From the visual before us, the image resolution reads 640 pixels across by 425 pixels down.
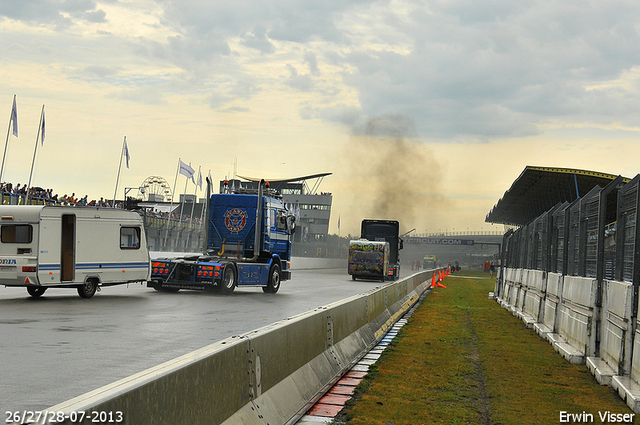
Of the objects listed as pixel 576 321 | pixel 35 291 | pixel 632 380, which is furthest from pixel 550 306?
pixel 35 291

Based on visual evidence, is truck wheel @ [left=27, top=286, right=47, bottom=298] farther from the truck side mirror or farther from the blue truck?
the truck side mirror

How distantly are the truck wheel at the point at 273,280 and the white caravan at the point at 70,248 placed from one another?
16.3 ft

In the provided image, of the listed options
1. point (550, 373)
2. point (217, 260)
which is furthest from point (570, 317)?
point (217, 260)

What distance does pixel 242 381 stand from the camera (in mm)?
5617

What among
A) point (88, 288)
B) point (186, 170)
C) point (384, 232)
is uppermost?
point (186, 170)

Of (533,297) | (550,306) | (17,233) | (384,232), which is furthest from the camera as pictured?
(384,232)

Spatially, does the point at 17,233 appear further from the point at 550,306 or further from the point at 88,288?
the point at 550,306

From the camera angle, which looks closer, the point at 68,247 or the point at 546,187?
the point at 68,247

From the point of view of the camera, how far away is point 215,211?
24.4 metres

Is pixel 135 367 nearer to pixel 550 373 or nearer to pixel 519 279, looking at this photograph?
pixel 550 373

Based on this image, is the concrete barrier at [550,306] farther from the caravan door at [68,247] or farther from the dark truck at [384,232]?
the dark truck at [384,232]

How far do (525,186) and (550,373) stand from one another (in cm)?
3653

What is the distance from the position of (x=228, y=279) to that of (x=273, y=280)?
102 inches

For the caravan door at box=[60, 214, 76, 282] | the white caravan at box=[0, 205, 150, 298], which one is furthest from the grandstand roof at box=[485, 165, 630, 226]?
the caravan door at box=[60, 214, 76, 282]
